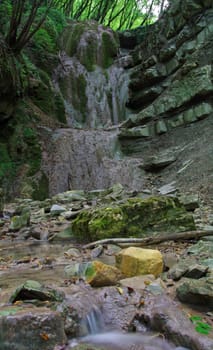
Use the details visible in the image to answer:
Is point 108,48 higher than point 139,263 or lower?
higher

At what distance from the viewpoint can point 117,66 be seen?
17.3 metres

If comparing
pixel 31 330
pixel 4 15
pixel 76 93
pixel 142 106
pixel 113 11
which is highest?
pixel 113 11

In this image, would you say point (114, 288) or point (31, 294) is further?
point (114, 288)

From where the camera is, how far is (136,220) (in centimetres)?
461

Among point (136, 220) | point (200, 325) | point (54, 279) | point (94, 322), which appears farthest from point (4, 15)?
point (200, 325)

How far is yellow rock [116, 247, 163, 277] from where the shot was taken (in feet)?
9.83

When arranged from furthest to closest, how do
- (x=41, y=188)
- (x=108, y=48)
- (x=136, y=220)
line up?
(x=108, y=48), (x=41, y=188), (x=136, y=220)

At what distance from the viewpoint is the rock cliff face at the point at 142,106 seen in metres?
11.1

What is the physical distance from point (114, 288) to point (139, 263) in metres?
0.41

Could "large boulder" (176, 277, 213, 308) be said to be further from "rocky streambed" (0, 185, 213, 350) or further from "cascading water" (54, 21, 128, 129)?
"cascading water" (54, 21, 128, 129)

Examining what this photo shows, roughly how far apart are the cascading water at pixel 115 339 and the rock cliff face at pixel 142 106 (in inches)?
213

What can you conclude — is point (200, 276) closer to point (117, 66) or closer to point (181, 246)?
point (181, 246)

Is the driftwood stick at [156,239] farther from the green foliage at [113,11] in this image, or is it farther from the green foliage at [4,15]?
the green foliage at [113,11]

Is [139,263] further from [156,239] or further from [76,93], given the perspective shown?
[76,93]
